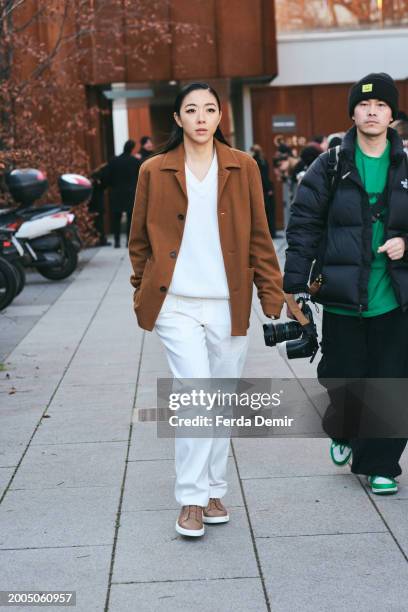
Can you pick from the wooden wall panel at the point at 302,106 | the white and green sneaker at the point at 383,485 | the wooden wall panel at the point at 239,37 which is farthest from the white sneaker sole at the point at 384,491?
the wooden wall panel at the point at 302,106

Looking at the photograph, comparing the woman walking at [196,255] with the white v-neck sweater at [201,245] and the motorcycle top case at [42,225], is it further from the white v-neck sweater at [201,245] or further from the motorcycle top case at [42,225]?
the motorcycle top case at [42,225]

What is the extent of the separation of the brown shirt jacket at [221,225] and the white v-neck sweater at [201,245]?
3 centimetres

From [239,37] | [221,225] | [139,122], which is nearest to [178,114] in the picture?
[221,225]

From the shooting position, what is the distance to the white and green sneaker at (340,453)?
5656 millimetres

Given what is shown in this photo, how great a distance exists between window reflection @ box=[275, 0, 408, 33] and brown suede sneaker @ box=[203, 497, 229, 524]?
67.0ft

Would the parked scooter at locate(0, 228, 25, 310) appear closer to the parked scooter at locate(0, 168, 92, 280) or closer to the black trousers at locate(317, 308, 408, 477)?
the parked scooter at locate(0, 168, 92, 280)

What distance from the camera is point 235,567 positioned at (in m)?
4.37

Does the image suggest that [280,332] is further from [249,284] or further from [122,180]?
[122,180]

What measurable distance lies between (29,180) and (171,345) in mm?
A: 9674

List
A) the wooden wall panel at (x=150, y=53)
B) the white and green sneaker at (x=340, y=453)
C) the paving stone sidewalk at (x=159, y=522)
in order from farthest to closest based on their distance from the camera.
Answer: the wooden wall panel at (x=150, y=53), the white and green sneaker at (x=340, y=453), the paving stone sidewalk at (x=159, y=522)

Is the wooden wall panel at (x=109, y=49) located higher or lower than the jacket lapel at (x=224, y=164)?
higher

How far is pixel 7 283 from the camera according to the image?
12.2 m

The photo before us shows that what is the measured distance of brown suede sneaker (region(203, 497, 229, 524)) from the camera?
193 inches

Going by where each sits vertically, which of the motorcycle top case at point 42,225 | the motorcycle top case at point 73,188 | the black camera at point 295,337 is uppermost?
the black camera at point 295,337
